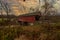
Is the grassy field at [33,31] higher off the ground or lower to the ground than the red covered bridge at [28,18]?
lower

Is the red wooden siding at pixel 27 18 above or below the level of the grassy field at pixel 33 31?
above

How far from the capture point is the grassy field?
2.61m

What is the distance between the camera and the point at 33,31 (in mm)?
2625

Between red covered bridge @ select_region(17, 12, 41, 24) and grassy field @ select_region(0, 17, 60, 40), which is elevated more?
red covered bridge @ select_region(17, 12, 41, 24)

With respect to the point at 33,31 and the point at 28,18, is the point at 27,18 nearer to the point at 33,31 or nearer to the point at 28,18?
the point at 28,18

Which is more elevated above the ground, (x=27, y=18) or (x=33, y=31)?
(x=27, y=18)

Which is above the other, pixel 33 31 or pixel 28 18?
pixel 28 18

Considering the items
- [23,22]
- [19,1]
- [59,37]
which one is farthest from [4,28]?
[59,37]

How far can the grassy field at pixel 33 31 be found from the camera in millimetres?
2611

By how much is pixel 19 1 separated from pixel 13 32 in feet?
1.50

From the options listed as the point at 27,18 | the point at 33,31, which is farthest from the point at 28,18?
the point at 33,31

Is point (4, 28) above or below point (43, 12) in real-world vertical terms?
below

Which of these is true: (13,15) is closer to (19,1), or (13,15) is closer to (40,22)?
(19,1)

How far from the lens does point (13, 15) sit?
269 centimetres
